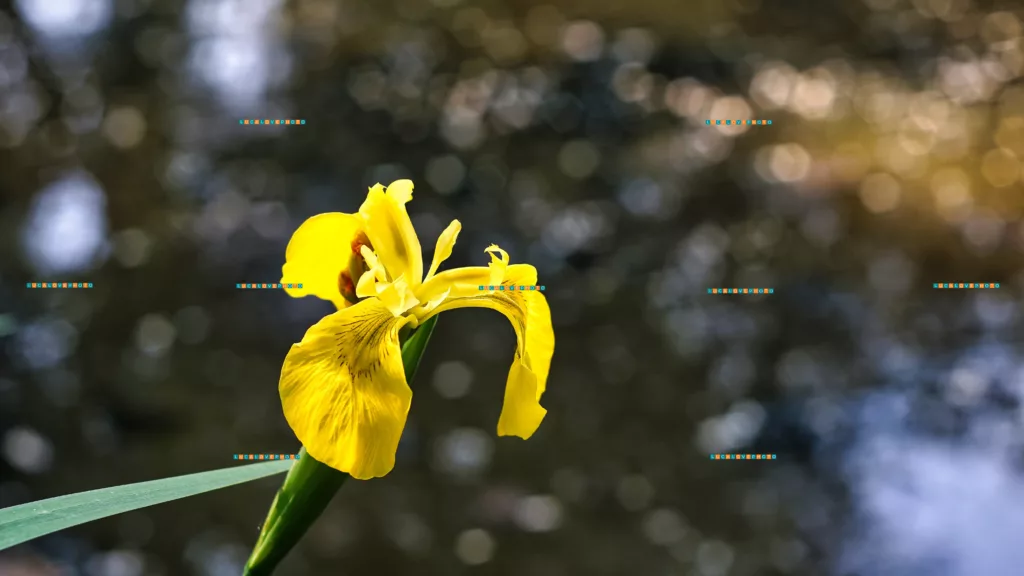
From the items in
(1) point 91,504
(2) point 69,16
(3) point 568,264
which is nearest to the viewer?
(1) point 91,504

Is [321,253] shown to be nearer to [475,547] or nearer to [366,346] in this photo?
[366,346]

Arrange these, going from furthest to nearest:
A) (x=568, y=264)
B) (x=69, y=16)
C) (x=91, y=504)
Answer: (x=568, y=264)
(x=69, y=16)
(x=91, y=504)

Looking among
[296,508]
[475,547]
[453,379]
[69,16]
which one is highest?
[296,508]

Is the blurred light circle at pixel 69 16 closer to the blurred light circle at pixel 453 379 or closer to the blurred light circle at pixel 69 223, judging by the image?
the blurred light circle at pixel 69 223

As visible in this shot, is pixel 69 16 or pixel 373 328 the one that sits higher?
pixel 373 328

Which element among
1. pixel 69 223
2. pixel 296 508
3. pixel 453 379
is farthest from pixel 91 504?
pixel 69 223

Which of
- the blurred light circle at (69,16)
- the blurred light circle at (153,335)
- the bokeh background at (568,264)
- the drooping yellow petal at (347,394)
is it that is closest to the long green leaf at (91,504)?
the drooping yellow petal at (347,394)

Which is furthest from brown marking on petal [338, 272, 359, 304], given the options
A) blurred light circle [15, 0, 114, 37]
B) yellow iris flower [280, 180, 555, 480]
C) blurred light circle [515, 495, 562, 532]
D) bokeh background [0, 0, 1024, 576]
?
blurred light circle [15, 0, 114, 37]
